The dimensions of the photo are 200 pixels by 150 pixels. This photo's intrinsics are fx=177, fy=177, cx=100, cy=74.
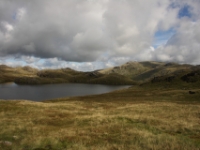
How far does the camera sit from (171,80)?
155 m

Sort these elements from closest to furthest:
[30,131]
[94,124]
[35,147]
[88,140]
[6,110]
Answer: [35,147] → [88,140] → [30,131] → [94,124] → [6,110]

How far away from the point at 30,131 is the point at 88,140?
24.3 ft

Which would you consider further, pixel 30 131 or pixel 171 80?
pixel 171 80

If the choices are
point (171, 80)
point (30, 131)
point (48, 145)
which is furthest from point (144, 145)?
point (171, 80)

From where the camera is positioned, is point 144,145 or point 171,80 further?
point 171,80

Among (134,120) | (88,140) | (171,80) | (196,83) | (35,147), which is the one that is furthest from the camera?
(171,80)

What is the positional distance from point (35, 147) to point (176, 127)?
1410 centimetres

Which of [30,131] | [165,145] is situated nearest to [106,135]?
[165,145]

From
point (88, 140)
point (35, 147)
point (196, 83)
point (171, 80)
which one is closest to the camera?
point (35, 147)

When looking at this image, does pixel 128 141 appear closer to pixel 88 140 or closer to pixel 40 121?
pixel 88 140

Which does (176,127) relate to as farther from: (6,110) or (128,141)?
(6,110)

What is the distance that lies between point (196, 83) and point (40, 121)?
132m

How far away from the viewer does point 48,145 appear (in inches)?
515

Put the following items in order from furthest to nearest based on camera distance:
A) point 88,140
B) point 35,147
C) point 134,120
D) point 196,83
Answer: point 196,83 → point 134,120 → point 88,140 → point 35,147
